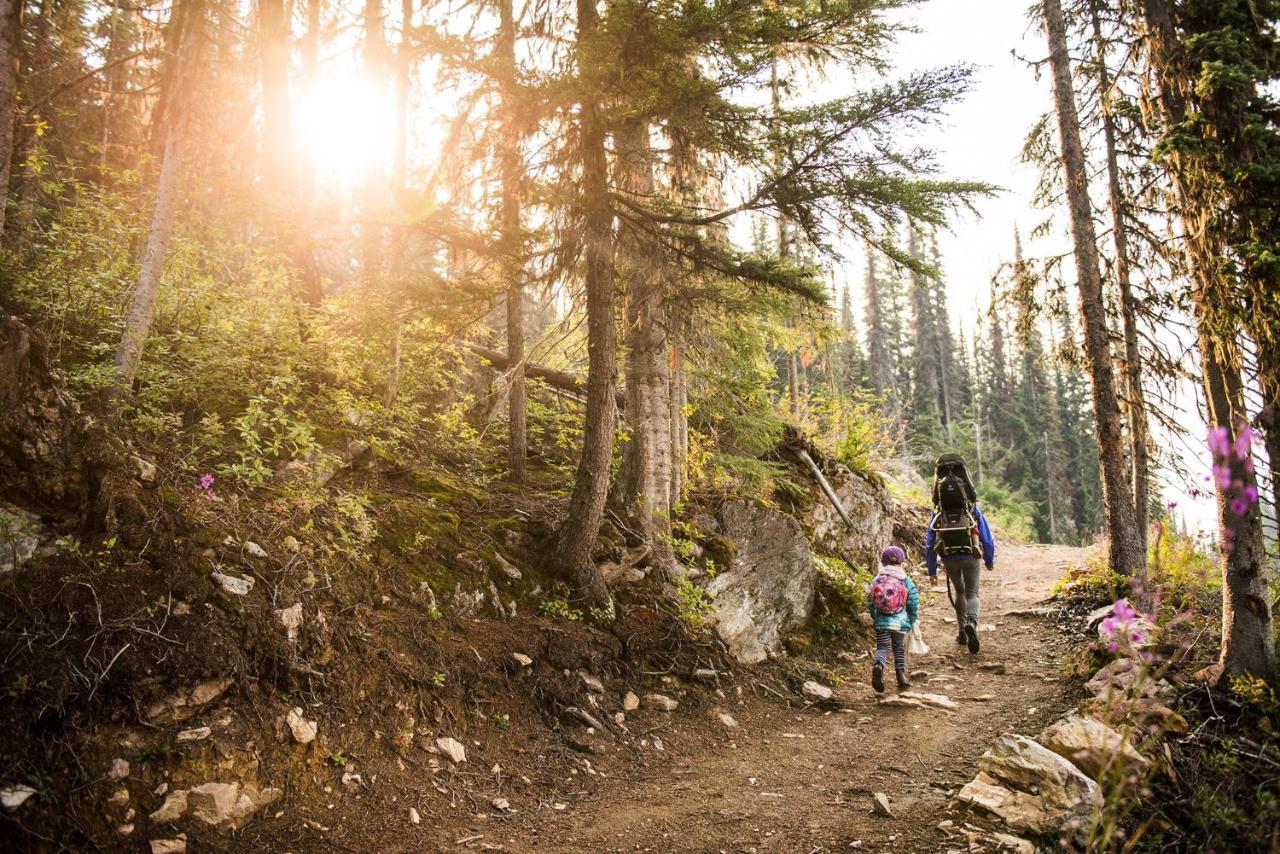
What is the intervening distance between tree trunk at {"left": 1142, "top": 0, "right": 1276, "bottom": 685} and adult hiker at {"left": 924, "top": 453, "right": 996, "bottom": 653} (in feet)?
8.90

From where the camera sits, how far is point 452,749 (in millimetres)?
4988

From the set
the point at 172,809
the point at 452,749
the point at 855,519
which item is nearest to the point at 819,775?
the point at 452,749

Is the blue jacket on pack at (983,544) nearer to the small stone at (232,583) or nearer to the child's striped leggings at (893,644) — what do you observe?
the child's striped leggings at (893,644)

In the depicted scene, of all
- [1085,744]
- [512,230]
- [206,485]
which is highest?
[512,230]

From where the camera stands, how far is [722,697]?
283 inches

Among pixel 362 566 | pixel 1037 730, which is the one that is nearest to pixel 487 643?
pixel 362 566

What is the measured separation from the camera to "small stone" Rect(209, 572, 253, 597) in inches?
177

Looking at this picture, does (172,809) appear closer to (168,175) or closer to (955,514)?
(168,175)

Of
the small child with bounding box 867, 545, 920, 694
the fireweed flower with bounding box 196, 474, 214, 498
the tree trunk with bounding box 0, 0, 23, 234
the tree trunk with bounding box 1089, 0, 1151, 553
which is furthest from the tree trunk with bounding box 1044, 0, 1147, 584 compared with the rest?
the tree trunk with bounding box 0, 0, 23, 234

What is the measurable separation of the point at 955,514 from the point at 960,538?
1.08 feet

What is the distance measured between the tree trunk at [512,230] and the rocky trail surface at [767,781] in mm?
4165

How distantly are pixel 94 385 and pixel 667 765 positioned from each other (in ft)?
19.8

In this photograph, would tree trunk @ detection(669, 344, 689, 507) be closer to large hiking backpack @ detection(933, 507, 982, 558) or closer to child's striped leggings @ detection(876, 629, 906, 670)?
child's striped leggings @ detection(876, 629, 906, 670)

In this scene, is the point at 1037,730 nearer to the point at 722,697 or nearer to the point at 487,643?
the point at 722,697
